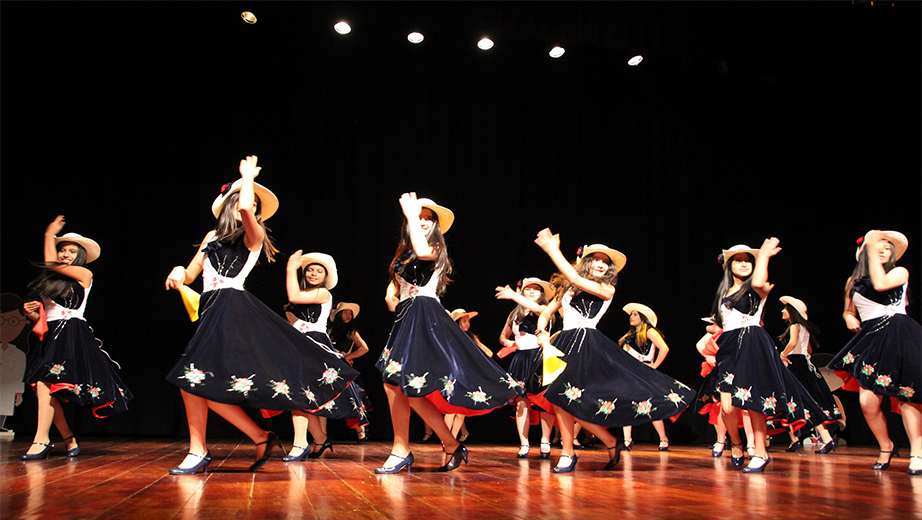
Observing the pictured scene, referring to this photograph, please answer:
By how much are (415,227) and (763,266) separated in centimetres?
211

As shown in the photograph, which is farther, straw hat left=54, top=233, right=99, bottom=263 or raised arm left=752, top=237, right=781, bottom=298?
straw hat left=54, top=233, right=99, bottom=263

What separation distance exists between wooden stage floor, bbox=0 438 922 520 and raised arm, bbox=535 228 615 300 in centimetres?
106

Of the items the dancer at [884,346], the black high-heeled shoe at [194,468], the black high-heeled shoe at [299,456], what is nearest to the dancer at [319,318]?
the black high-heeled shoe at [299,456]

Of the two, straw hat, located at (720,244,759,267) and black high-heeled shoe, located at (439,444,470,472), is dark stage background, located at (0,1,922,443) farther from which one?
black high-heeled shoe, located at (439,444,470,472)

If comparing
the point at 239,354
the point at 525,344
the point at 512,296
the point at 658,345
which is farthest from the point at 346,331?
the point at 239,354

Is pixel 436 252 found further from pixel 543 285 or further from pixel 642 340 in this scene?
pixel 642 340

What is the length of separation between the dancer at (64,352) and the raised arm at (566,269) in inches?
118

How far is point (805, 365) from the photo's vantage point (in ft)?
21.3

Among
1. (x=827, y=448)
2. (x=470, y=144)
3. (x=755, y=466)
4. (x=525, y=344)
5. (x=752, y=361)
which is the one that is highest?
(x=470, y=144)

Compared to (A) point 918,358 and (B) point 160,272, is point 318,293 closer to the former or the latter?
(B) point 160,272

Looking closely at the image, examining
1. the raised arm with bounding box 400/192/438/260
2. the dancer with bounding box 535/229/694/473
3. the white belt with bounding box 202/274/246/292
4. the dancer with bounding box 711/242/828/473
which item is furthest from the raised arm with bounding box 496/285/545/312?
the white belt with bounding box 202/274/246/292

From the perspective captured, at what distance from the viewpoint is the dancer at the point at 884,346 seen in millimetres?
3848

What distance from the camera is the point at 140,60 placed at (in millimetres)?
7207

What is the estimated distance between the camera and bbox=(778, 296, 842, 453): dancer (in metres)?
6.34
